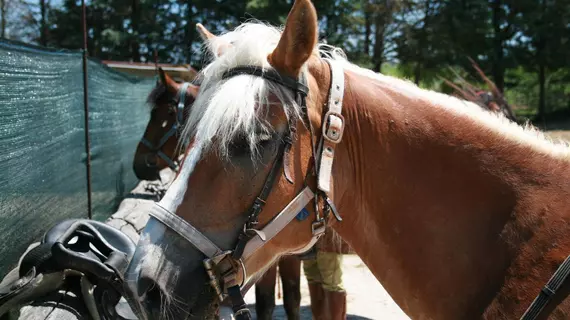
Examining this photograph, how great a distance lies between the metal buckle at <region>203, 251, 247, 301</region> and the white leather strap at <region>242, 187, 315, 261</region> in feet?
0.14

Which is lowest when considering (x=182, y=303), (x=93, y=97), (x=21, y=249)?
(x=21, y=249)

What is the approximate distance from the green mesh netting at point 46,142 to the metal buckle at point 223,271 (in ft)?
5.59

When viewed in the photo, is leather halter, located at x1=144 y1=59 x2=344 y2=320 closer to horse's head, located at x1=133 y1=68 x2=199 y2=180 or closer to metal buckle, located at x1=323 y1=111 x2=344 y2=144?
metal buckle, located at x1=323 y1=111 x2=344 y2=144

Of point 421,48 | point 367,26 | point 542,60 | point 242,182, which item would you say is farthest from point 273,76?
point 542,60

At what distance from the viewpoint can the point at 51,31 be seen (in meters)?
24.6

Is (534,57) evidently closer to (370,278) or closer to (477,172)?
(370,278)

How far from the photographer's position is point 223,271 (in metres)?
1.32

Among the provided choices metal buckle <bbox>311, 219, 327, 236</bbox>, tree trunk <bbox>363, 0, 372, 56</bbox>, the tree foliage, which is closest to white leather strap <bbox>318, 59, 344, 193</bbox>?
metal buckle <bbox>311, 219, 327, 236</bbox>

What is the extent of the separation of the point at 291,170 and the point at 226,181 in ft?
0.70

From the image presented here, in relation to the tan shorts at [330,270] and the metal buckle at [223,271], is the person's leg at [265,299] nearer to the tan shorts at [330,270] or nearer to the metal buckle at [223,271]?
the tan shorts at [330,270]

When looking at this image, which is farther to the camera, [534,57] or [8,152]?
[534,57]

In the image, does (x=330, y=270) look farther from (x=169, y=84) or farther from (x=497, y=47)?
(x=497, y=47)

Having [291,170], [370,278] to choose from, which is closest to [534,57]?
[370,278]

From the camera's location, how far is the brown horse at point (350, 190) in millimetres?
1306
